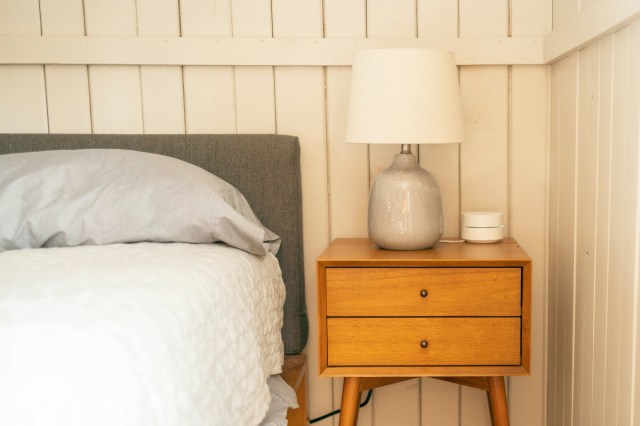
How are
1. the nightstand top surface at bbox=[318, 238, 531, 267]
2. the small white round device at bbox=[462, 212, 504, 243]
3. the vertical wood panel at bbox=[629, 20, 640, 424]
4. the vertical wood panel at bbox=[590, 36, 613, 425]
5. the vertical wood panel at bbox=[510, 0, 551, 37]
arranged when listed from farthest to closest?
the vertical wood panel at bbox=[510, 0, 551, 37] → the small white round device at bbox=[462, 212, 504, 243] → the nightstand top surface at bbox=[318, 238, 531, 267] → the vertical wood panel at bbox=[590, 36, 613, 425] → the vertical wood panel at bbox=[629, 20, 640, 424]

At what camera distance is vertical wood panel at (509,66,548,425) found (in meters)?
1.82

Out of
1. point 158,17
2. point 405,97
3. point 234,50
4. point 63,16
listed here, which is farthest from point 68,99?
point 405,97

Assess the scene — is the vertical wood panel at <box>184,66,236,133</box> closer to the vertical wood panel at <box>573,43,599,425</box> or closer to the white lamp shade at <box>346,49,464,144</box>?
the white lamp shade at <box>346,49,464,144</box>

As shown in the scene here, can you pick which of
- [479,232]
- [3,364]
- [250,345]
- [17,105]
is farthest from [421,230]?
[17,105]

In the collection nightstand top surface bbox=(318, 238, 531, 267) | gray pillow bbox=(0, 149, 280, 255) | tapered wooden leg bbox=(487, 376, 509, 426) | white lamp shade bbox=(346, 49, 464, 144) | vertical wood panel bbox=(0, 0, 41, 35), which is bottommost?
tapered wooden leg bbox=(487, 376, 509, 426)

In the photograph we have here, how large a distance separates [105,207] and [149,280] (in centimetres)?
44

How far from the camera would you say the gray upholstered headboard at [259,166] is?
5.70 feet

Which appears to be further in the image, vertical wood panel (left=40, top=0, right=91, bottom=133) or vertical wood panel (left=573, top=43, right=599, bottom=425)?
vertical wood panel (left=40, top=0, right=91, bottom=133)

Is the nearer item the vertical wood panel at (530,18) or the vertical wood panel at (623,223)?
the vertical wood panel at (623,223)

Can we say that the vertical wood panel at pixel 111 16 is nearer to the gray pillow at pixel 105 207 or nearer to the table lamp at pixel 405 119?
the gray pillow at pixel 105 207

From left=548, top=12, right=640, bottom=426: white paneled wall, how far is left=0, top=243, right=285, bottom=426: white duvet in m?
0.70

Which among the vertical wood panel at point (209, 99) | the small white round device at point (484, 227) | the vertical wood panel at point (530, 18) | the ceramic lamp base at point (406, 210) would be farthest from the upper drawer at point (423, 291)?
the vertical wood panel at point (530, 18)

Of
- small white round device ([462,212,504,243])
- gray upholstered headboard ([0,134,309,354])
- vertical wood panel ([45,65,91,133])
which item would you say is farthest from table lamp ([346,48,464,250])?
vertical wood panel ([45,65,91,133])

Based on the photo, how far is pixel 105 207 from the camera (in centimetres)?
141
